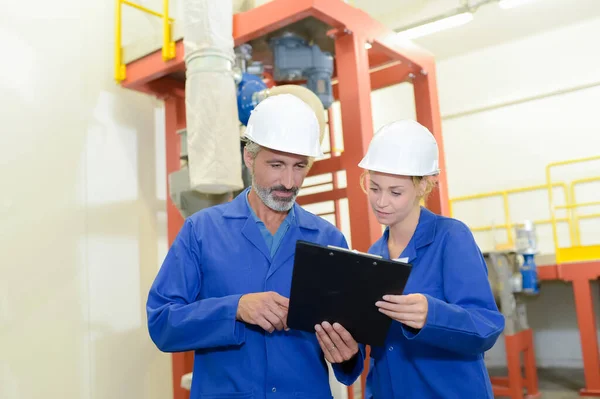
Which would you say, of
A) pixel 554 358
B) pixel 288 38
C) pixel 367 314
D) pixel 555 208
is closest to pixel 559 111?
pixel 555 208

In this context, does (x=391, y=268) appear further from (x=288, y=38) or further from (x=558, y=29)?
(x=558, y=29)

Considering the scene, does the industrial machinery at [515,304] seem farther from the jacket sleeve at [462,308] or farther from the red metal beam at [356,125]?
the jacket sleeve at [462,308]

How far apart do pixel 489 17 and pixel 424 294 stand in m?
7.72

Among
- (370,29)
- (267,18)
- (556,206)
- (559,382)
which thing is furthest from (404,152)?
(556,206)

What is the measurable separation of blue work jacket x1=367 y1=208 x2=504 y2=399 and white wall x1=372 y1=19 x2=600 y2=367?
6764mm

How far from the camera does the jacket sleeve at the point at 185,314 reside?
1.58m

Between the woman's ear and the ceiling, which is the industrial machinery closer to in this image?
the woman's ear

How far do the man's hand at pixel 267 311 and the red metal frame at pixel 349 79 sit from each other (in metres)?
1.61

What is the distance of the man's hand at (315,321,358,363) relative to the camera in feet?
5.00

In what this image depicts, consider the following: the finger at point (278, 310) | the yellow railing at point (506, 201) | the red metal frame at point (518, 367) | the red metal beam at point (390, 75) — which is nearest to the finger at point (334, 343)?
the finger at point (278, 310)

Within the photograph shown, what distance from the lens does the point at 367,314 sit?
1488 millimetres

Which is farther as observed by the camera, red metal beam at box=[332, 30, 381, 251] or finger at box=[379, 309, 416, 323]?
red metal beam at box=[332, 30, 381, 251]

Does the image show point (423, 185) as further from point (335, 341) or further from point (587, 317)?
point (587, 317)

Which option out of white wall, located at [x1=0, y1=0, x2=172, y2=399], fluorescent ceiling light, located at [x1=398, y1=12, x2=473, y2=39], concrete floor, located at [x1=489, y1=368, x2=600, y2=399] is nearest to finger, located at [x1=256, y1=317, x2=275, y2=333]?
white wall, located at [x1=0, y1=0, x2=172, y2=399]
